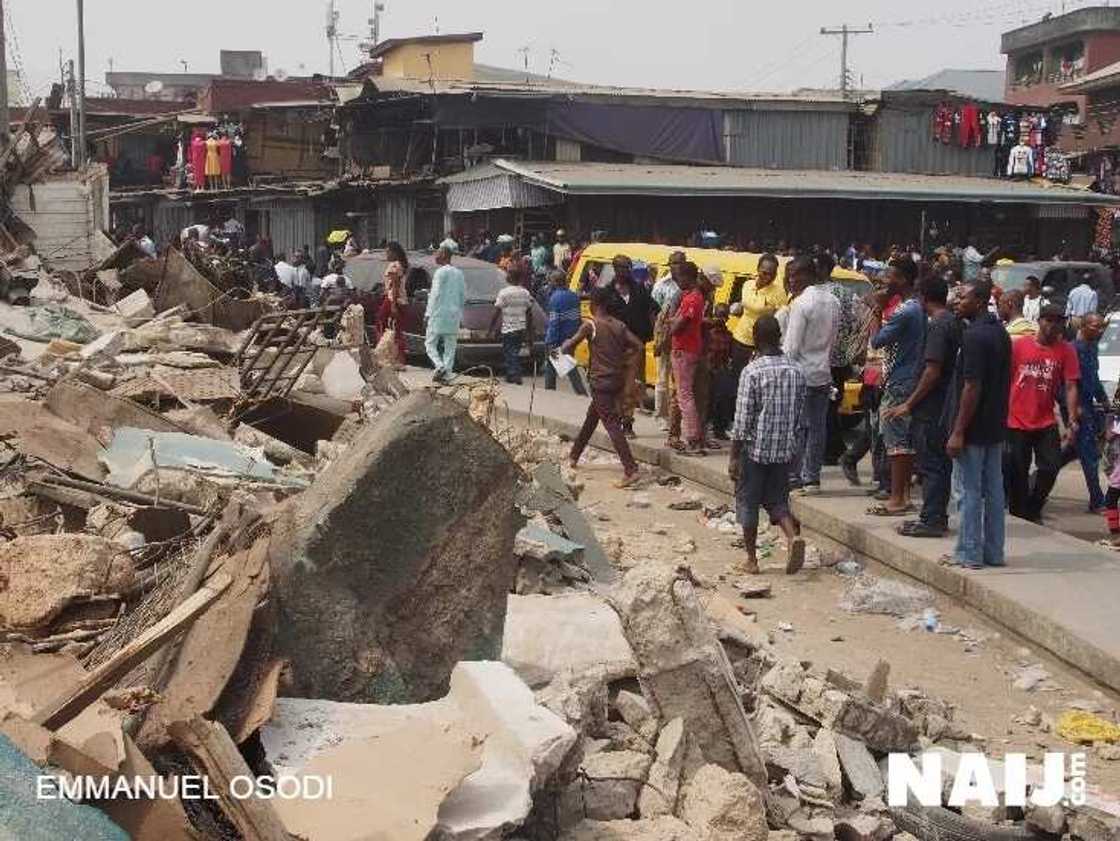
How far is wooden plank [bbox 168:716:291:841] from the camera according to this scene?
3.56m

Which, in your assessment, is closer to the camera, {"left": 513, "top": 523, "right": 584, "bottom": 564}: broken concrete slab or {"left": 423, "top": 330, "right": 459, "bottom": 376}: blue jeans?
{"left": 513, "top": 523, "right": 584, "bottom": 564}: broken concrete slab

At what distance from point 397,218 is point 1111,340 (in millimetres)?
19584

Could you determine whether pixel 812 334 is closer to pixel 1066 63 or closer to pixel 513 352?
pixel 513 352

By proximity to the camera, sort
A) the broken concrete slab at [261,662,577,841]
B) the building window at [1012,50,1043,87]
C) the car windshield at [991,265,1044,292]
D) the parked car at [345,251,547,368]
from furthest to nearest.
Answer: the building window at [1012,50,1043,87]
the car windshield at [991,265,1044,292]
the parked car at [345,251,547,368]
the broken concrete slab at [261,662,577,841]

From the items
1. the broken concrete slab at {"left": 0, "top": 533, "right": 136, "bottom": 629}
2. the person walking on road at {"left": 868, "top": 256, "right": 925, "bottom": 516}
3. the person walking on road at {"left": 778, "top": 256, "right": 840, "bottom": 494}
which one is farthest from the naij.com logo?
the person walking on road at {"left": 778, "top": 256, "right": 840, "bottom": 494}

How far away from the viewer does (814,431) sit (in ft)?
34.2

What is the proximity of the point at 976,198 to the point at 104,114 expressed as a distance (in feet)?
80.0

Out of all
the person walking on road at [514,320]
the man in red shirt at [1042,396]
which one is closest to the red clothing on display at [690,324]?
the man in red shirt at [1042,396]

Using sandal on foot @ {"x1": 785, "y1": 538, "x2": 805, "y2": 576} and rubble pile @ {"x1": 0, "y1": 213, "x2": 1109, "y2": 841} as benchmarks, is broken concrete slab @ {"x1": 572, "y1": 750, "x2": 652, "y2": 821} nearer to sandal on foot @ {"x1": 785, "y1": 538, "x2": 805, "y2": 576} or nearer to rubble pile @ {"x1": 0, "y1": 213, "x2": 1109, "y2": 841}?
rubble pile @ {"x1": 0, "y1": 213, "x2": 1109, "y2": 841}

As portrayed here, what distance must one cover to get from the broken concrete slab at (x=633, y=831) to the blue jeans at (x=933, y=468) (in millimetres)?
4815

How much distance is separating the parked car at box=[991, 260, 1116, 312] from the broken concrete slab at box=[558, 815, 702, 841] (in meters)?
16.3

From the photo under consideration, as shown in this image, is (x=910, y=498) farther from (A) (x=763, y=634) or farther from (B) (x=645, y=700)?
(B) (x=645, y=700)

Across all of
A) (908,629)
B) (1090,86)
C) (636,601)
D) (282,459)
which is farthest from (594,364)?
(1090,86)

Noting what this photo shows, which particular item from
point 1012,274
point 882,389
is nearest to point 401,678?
point 882,389
